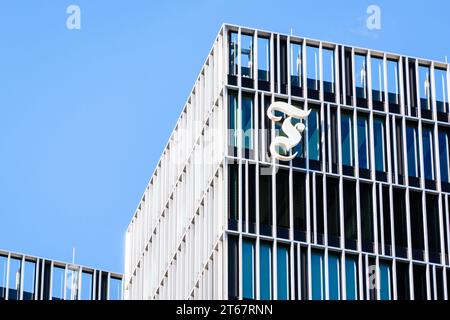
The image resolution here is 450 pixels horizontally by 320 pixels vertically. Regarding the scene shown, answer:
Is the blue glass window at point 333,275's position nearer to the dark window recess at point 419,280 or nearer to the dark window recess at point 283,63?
the dark window recess at point 419,280

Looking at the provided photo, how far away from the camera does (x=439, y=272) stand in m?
72.7

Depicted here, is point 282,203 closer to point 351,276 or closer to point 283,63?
point 351,276

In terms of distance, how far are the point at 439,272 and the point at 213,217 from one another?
12617 mm

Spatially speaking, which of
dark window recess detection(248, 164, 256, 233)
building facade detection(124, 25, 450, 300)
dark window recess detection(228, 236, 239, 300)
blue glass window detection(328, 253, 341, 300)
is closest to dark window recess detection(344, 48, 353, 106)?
building facade detection(124, 25, 450, 300)

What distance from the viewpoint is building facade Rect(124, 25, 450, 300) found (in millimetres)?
69000

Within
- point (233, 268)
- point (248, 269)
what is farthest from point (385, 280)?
point (233, 268)

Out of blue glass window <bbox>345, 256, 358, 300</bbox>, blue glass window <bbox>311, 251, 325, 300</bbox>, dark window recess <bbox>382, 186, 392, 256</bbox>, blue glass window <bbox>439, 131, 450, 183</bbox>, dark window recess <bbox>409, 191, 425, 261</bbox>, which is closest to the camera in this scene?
blue glass window <bbox>311, 251, 325, 300</bbox>

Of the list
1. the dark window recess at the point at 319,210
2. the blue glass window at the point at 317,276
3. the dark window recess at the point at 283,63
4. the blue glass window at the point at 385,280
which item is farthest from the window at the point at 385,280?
the dark window recess at the point at 283,63

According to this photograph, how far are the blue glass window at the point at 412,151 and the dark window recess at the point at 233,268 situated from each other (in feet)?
40.3

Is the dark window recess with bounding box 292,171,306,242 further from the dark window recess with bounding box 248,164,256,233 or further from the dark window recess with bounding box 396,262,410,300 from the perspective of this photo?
the dark window recess with bounding box 396,262,410,300

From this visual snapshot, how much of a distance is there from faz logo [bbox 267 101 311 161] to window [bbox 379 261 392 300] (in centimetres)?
750
